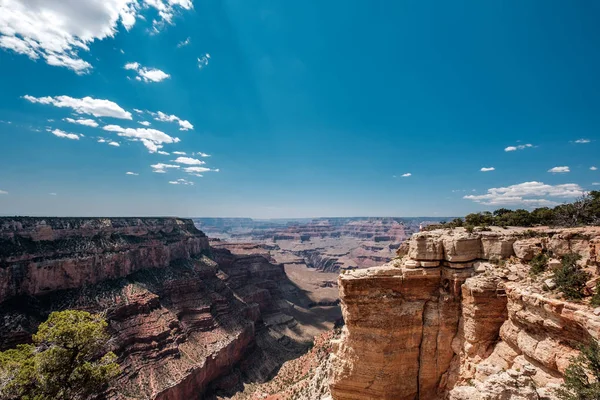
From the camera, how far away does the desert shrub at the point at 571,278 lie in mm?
12036

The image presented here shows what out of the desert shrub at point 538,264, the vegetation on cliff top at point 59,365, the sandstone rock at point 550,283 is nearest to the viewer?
the sandstone rock at point 550,283

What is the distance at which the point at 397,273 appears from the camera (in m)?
18.0

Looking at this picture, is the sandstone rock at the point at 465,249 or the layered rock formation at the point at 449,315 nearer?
the layered rock formation at the point at 449,315

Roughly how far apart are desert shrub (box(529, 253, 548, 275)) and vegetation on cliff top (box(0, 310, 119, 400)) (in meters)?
26.0

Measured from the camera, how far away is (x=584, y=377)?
1018cm

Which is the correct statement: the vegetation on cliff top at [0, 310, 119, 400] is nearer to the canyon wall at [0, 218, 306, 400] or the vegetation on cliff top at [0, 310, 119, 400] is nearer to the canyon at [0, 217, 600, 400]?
the canyon at [0, 217, 600, 400]

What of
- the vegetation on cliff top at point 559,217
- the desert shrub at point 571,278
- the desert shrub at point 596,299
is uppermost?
the vegetation on cliff top at point 559,217

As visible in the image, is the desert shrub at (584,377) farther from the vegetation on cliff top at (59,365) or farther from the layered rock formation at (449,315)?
the vegetation on cliff top at (59,365)

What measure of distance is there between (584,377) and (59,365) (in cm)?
2652

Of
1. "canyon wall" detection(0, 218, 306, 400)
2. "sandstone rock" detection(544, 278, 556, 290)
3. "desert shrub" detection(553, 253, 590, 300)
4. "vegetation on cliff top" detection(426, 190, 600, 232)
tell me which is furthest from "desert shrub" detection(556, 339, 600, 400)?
"canyon wall" detection(0, 218, 306, 400)

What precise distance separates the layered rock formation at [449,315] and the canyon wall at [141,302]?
117ft

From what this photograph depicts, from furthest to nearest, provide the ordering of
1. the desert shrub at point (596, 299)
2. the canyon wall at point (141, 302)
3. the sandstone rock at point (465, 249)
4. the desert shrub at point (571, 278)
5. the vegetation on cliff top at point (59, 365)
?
the canyon wall at point (141, 302) < the vegetation on cliff top at point (59, 365) < the sandstone rock at point (465, 249) < the desert shrub at point (571, 278) < the desert shrub at point (596, 299)

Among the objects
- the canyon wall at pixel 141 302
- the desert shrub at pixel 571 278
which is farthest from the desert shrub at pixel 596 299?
the canyon wall at pixel 141 302

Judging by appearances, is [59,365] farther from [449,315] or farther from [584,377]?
[584,377]
